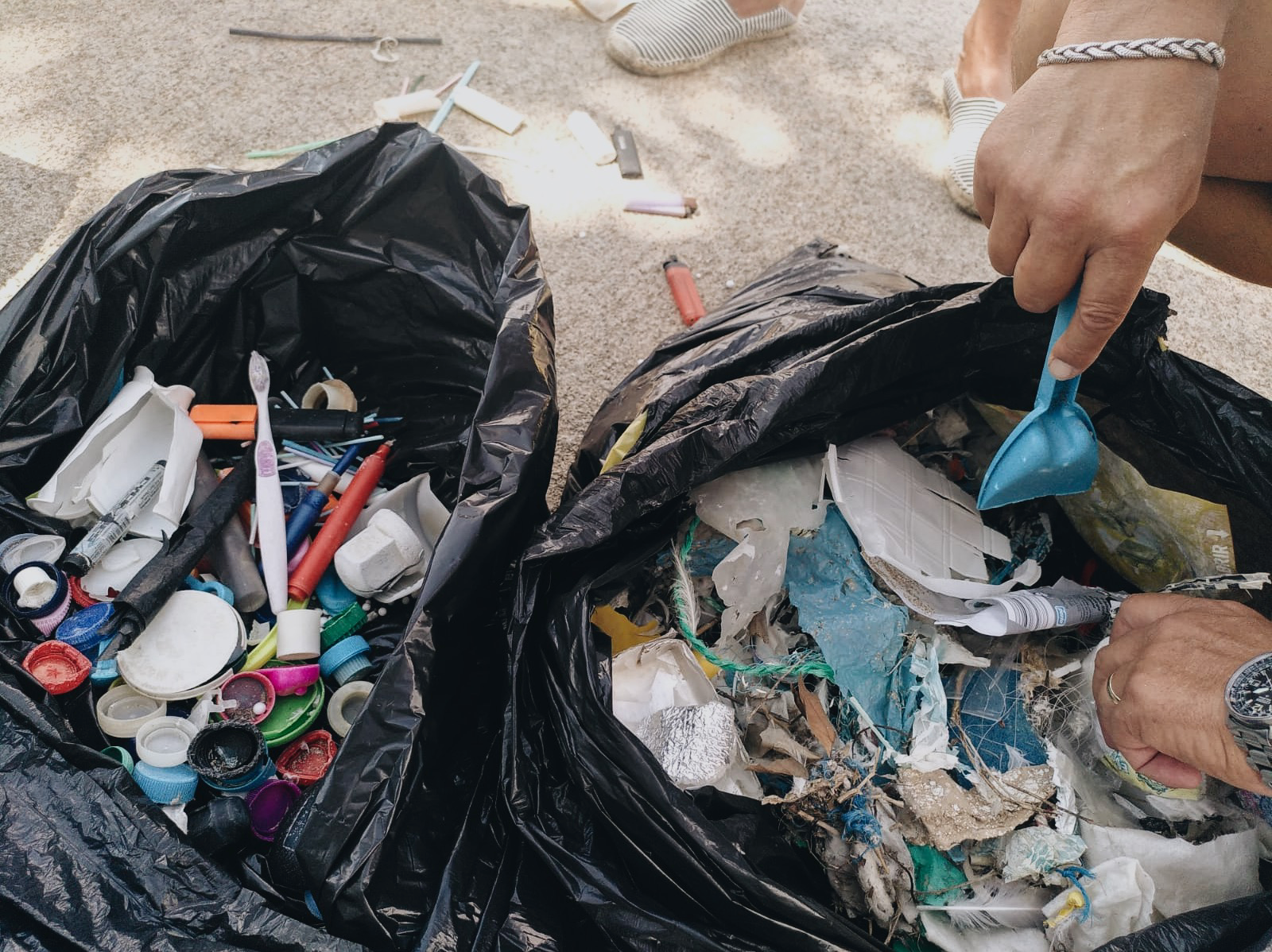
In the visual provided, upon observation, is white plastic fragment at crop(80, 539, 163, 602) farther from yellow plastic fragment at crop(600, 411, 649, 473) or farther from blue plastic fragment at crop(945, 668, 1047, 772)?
blue plastic fragment at crop(945, 668, 1047, 772)

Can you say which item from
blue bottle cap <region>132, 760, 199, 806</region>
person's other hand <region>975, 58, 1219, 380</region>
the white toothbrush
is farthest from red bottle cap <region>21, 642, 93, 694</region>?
person's other hand <region>975, 58, 1219, 380</region>

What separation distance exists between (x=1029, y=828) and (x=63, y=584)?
3.59 feet

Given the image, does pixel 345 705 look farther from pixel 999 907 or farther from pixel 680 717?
pixel 999 907

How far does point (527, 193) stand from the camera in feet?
6.13

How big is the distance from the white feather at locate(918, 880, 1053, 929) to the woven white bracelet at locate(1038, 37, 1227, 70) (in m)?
0.80

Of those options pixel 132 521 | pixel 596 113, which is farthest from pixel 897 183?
pixel 132 521

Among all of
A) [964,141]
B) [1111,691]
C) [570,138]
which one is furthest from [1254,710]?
[570,138]

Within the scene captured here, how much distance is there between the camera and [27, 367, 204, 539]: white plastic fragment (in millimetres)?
1088

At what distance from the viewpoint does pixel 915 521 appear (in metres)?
1.14

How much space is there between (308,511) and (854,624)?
719 millimetres

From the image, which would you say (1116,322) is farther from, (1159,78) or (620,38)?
(620,38)

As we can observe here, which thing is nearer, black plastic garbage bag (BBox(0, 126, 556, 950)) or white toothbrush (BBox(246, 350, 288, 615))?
black plastic garbage bag (BBox(0, 126, 556, 950))

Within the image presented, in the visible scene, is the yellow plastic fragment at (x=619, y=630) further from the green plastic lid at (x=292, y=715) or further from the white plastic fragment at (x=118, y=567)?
the white plastic fragment at (x=118, y=567)

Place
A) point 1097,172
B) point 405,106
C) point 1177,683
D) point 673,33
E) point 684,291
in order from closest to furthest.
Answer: point 1097,172
point 1177,683
point 684,291
point 405,106
point 673,33
